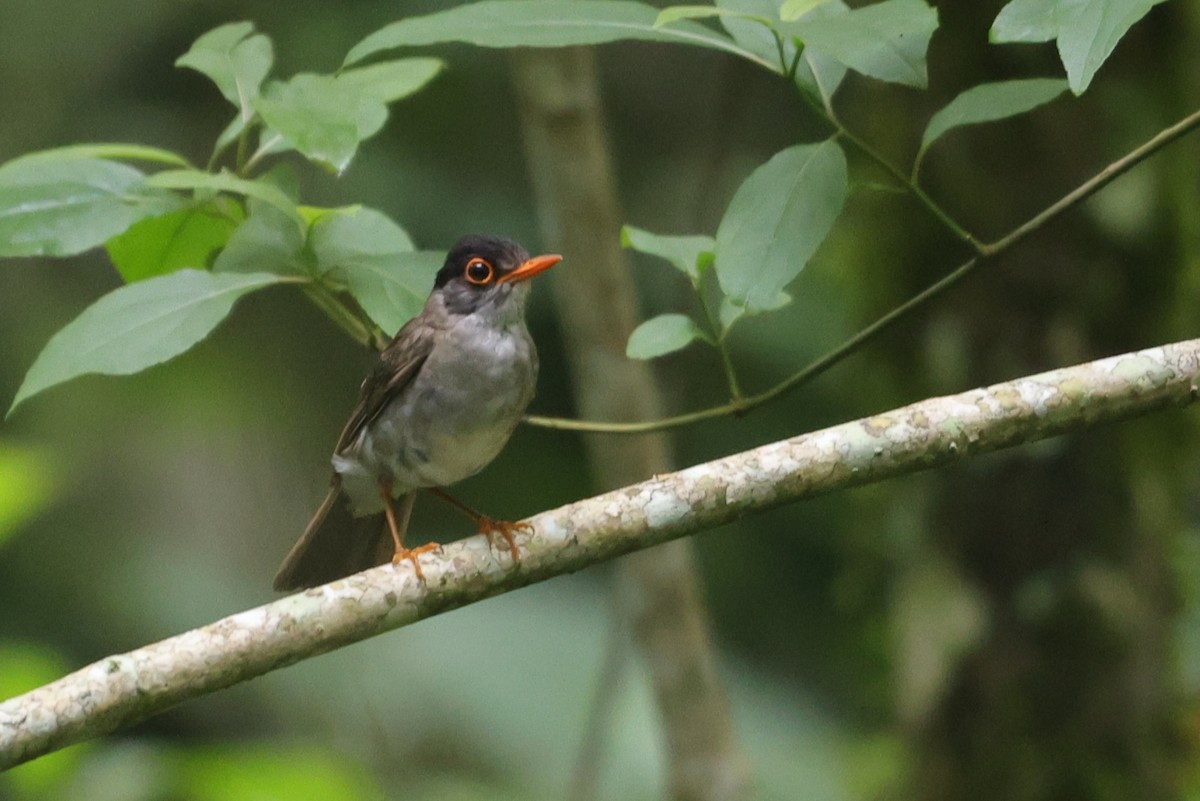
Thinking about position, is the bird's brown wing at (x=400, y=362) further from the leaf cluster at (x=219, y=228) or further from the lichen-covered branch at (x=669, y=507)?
the lichen-covered branch at (x=669, y=507)

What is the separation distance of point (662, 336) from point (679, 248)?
0.22 meters

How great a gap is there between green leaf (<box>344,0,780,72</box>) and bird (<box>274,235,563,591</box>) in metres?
0.95

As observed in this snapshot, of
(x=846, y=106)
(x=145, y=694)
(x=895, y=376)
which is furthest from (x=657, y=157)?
(x=145, y=694)

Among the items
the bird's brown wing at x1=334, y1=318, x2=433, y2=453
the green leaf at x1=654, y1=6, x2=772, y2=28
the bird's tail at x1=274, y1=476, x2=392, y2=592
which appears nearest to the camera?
the green leaf at x1=654, y1=6, x2=772, y2=28

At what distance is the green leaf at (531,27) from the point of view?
89.5 inches

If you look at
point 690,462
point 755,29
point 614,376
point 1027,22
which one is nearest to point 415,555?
point 755,29

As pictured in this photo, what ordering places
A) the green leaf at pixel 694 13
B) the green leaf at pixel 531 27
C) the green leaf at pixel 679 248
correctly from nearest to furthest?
the green leaf at pixel 694 13 → the green leaf at pixel 531 27 → the green leaf at pixel 679 248

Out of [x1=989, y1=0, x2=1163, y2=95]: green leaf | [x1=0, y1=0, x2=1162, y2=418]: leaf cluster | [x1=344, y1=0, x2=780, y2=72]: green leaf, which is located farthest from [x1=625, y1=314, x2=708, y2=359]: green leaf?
[x1=989, y1=0, x2=1163, y2=95]: green leaf

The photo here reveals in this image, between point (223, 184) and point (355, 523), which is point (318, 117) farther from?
point (355, 523)

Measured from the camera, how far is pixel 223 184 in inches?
96.9

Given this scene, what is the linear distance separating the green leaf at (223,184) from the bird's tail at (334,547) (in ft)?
4.11

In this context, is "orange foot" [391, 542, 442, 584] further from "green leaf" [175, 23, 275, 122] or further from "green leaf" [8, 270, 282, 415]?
"green leaf" [175, 23, 275, 122]

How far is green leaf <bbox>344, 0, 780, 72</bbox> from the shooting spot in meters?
2.27

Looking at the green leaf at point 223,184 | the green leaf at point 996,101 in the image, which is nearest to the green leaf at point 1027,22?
the green leaf at point 996,101
